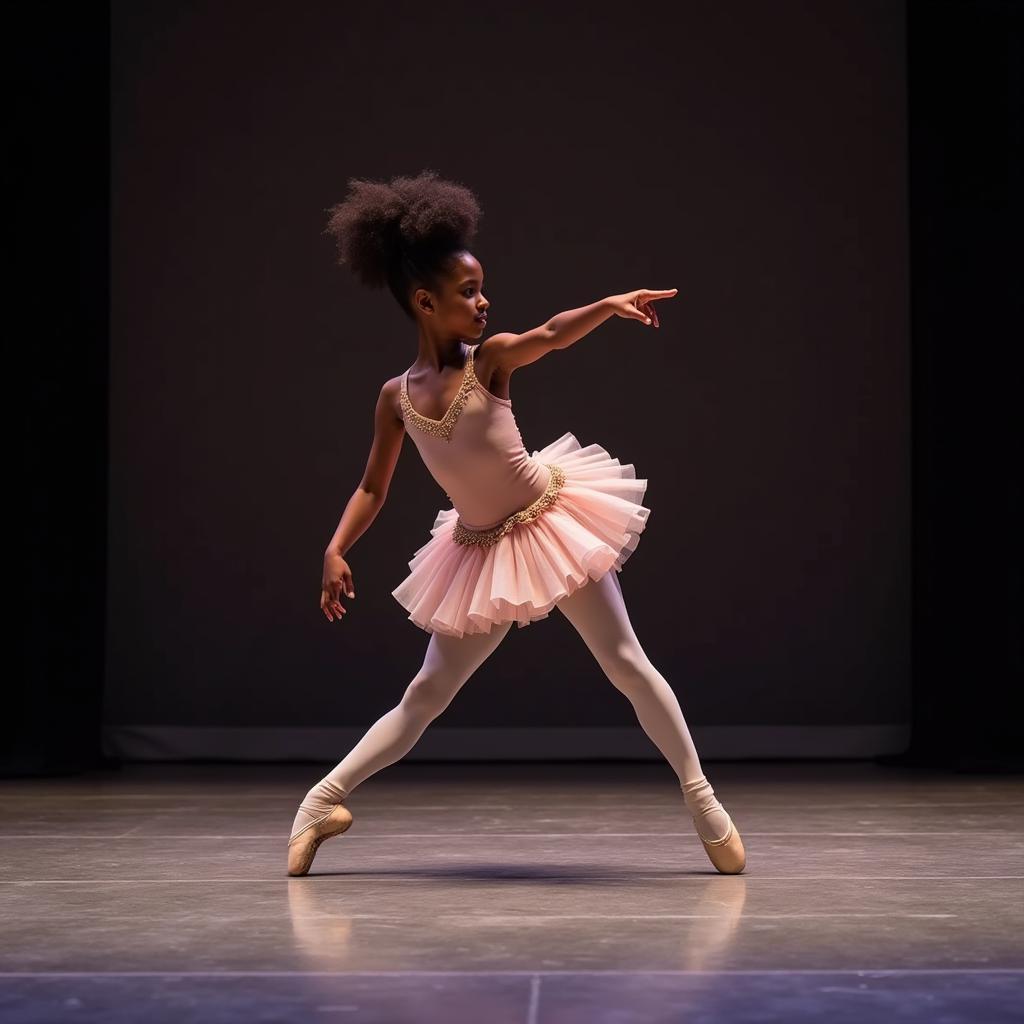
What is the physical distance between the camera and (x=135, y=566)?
16.9 ft

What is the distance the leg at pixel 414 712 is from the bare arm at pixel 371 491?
206 millimetres

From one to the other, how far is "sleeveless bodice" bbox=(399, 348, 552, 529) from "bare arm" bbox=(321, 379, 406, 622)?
6cm

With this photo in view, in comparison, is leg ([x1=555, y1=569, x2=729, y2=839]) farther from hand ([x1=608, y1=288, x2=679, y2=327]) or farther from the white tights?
hand ([x1=608, y1=288, x2=679, y2=327])

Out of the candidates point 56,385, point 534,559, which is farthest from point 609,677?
point 56,385

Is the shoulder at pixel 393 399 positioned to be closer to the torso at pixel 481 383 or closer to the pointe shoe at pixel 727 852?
the torso at pixel 481 383

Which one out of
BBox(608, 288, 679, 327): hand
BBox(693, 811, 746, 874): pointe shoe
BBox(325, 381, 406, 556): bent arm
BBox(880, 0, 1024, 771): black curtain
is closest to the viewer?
BBox(608, 288, 679, 327): hand

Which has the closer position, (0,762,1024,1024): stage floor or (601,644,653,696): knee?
Result: (0,762,1024,1024): stage floor

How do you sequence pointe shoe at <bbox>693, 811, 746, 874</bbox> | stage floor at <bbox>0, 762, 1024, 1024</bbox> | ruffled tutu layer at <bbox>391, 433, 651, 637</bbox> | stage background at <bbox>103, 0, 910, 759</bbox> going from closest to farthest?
stage floor at <bbox>0, 762, 1024, 1024</bbox>
ruffled tutu layer at <bbox>391, 433, 651, 637</bbox>
pointe shoe at <bbox>693, 811, 746, 874</bbox>
stage background at <bbox>103, 0, 910, 759</bbox>

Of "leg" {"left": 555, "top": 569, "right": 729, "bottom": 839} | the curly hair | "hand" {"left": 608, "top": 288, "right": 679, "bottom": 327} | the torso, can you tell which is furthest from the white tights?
the curly hair

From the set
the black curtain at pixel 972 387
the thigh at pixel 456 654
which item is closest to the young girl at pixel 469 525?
the thigh at pixel 456 654

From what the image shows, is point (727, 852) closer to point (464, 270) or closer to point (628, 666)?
point (628, 666)

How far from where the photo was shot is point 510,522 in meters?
2.71

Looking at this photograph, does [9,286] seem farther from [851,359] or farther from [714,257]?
[851,359]

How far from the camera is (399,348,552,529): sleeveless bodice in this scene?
2656 millimetres
